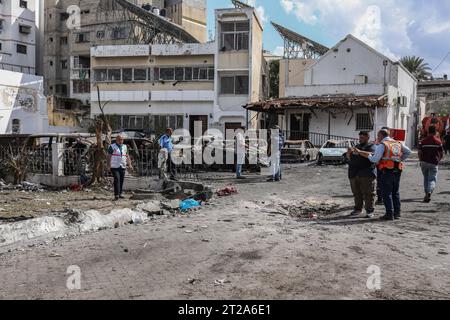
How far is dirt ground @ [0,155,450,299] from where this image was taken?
15.5 ft

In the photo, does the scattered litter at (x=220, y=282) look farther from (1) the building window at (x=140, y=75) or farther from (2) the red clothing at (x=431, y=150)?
(1) the building window at (x=140, y=75)

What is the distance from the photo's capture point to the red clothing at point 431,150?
1027 centimetres

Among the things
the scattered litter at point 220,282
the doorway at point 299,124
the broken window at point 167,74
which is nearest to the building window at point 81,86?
the broken window at point 167,74

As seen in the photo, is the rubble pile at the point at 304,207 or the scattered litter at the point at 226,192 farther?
the scattered litter at the point at 226,192

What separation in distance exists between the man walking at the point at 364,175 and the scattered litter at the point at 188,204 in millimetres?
3556

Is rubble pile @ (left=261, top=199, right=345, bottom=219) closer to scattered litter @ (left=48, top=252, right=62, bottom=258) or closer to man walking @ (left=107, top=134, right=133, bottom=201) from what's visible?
man walking @ (left=107, top=134, right=133, bottom=201)

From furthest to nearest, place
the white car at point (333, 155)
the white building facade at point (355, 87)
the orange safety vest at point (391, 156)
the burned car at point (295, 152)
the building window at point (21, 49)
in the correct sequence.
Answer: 1. the building window at point (21, 49)
2. the white building facade at point (355, 87)
3. the burned car at point (295, 152)
4. the white car at point (333, 155)
5. the orange safety vest at point (391, 156)

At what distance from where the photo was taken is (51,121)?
37.9 meters

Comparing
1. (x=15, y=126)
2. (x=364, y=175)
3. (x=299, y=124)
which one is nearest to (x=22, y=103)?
(x=15, y=126)

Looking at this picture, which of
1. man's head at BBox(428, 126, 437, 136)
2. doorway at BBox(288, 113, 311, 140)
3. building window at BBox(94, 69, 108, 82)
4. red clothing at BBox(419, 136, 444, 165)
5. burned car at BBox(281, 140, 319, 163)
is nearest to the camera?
red clothing at BBox(419, 136, 444, 165)

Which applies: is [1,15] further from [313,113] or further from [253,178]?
[253,178]

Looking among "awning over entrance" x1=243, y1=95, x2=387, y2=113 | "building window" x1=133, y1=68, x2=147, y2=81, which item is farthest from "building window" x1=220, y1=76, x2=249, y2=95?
"building window" x1=133, y1=68, x2=147, y2=81

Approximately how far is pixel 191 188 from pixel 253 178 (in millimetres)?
2944
